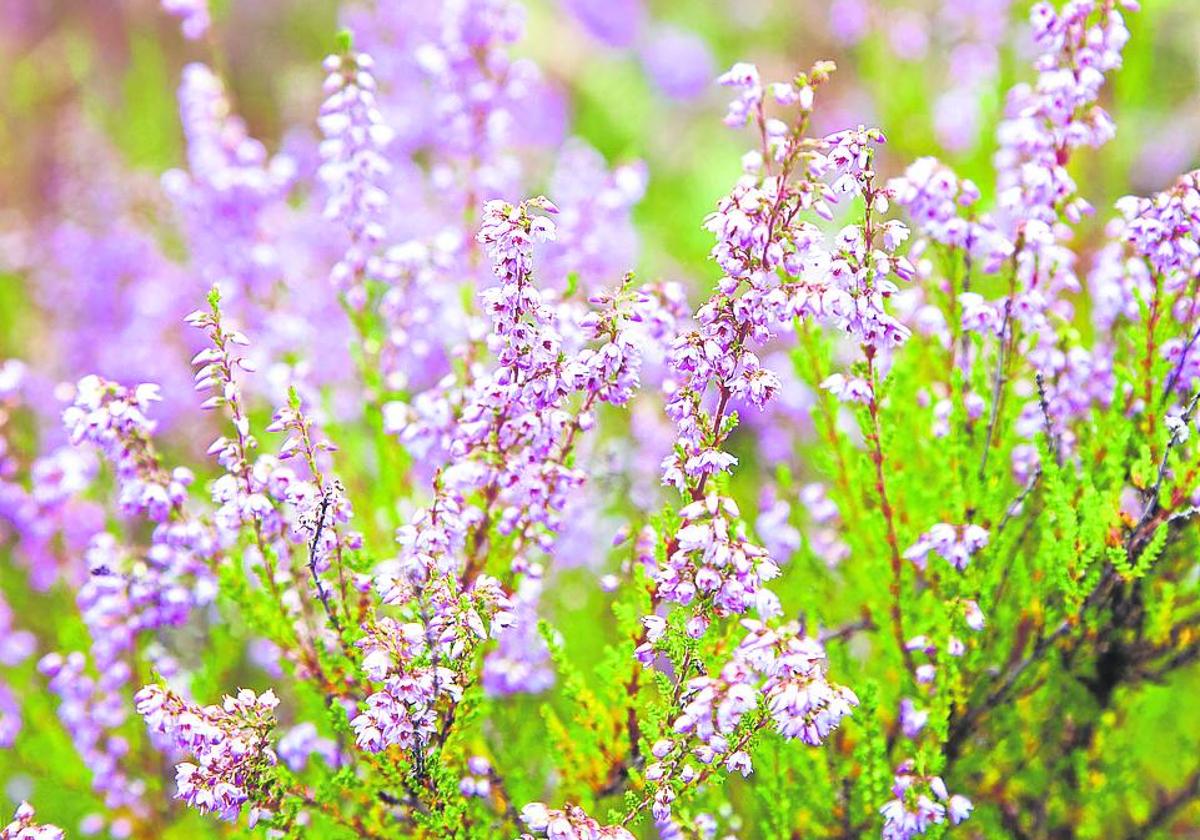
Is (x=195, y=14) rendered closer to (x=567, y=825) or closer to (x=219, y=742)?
(x=219, y=742)

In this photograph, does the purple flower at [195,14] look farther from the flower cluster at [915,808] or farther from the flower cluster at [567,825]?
the flower cluster at [915,808]

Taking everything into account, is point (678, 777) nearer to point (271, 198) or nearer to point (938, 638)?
point (938, 638)

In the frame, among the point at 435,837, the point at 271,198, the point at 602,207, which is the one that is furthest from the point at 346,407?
the point at 435,837

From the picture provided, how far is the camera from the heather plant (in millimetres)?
2133

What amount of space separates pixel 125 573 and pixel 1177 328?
2.95 m

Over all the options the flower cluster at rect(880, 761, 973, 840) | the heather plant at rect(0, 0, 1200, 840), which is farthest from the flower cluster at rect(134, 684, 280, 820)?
the flower cluster at rect(880, 761, 973, 840)

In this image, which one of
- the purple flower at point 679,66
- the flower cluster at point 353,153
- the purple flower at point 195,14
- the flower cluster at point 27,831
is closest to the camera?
the flower cluster at point 27,831

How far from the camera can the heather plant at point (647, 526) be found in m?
2.13

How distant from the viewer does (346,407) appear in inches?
193

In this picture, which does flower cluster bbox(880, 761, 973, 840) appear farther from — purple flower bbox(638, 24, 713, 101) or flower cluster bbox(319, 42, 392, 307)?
purple flower bbox(638, 24, 713, 101)

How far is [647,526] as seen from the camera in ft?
8.84

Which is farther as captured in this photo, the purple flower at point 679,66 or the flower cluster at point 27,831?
the purple flower at point 679,66

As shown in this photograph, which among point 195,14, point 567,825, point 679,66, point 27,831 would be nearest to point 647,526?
point 567,825

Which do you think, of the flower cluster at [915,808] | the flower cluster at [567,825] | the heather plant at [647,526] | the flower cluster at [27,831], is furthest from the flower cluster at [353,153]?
the flower cluster at [915,808]
